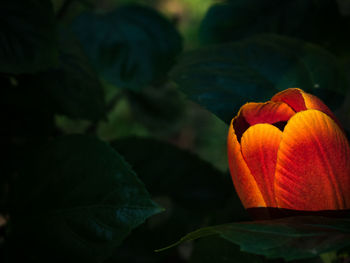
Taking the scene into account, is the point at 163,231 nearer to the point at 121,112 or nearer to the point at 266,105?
the point at 266,105

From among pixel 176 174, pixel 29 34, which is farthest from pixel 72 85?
pixel 176 174

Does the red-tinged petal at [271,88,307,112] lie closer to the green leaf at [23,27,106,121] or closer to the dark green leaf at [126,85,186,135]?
the green leaf at [23,27,106,121]

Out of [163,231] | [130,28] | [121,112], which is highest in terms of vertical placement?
[130,28]

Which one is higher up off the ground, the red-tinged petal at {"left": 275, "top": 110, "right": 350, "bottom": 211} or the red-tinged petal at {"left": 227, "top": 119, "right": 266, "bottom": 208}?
the red-tinged petal at {"left": 275, "top": 110, "right": 350, "bottom": 211}

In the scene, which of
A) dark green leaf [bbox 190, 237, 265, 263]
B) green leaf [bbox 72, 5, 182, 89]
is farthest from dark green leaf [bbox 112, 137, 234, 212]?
dark green leaf [bbox 190, 237, 265, 263]

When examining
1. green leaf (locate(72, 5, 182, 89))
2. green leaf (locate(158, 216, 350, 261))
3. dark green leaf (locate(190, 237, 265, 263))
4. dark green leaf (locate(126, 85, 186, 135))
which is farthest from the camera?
dark green leaf (locate(126, 85, 186, 135))

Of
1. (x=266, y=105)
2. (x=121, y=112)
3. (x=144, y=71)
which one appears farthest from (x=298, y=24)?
(x=121, y=112)

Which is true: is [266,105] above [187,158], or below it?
above
